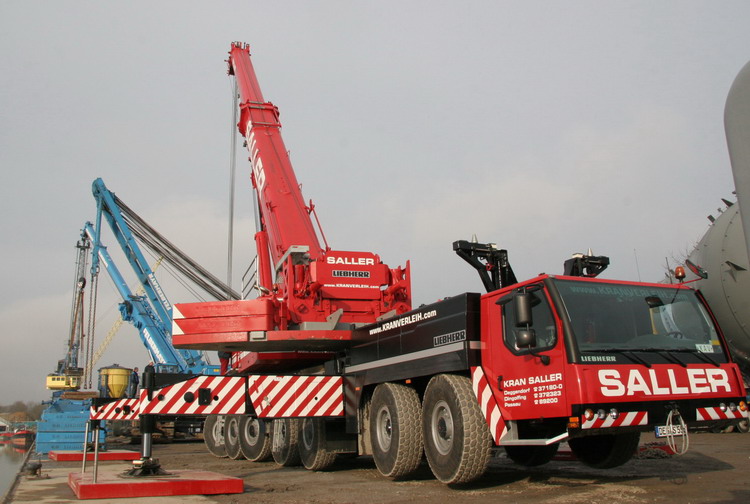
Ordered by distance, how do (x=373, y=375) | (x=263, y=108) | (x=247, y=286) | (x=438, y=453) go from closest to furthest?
(x=438, y=453) < (x=373, y=375) < (x=247, y=286) < (x=263, y=108)

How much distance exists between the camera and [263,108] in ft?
47.3

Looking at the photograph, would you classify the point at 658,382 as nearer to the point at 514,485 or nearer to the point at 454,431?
the point at 454,431

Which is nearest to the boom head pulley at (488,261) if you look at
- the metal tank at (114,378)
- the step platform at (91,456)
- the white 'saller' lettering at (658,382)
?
the white 'saller' lettering at (658,382)

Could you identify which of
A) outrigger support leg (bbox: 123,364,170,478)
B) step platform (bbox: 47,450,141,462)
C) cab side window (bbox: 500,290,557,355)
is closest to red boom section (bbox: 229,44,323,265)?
outrigger support leg (bbox: 123,364,170,478)

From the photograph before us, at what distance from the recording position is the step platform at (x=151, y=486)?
664 centimetres

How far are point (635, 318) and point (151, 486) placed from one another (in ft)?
16.9

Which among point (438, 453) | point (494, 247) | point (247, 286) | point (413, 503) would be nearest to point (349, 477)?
point (438, 453)

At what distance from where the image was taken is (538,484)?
7418 millimetres

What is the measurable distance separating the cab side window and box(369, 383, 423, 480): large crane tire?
5.76 feet

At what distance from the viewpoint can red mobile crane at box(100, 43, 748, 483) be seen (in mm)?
6082

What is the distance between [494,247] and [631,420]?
3.47 meters

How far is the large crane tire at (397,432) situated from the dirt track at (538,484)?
8.3 inches

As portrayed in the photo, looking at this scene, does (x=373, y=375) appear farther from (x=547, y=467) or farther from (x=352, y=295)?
(x=547, y=467)

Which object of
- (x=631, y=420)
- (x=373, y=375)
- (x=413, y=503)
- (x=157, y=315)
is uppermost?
(x=157, y=315)
